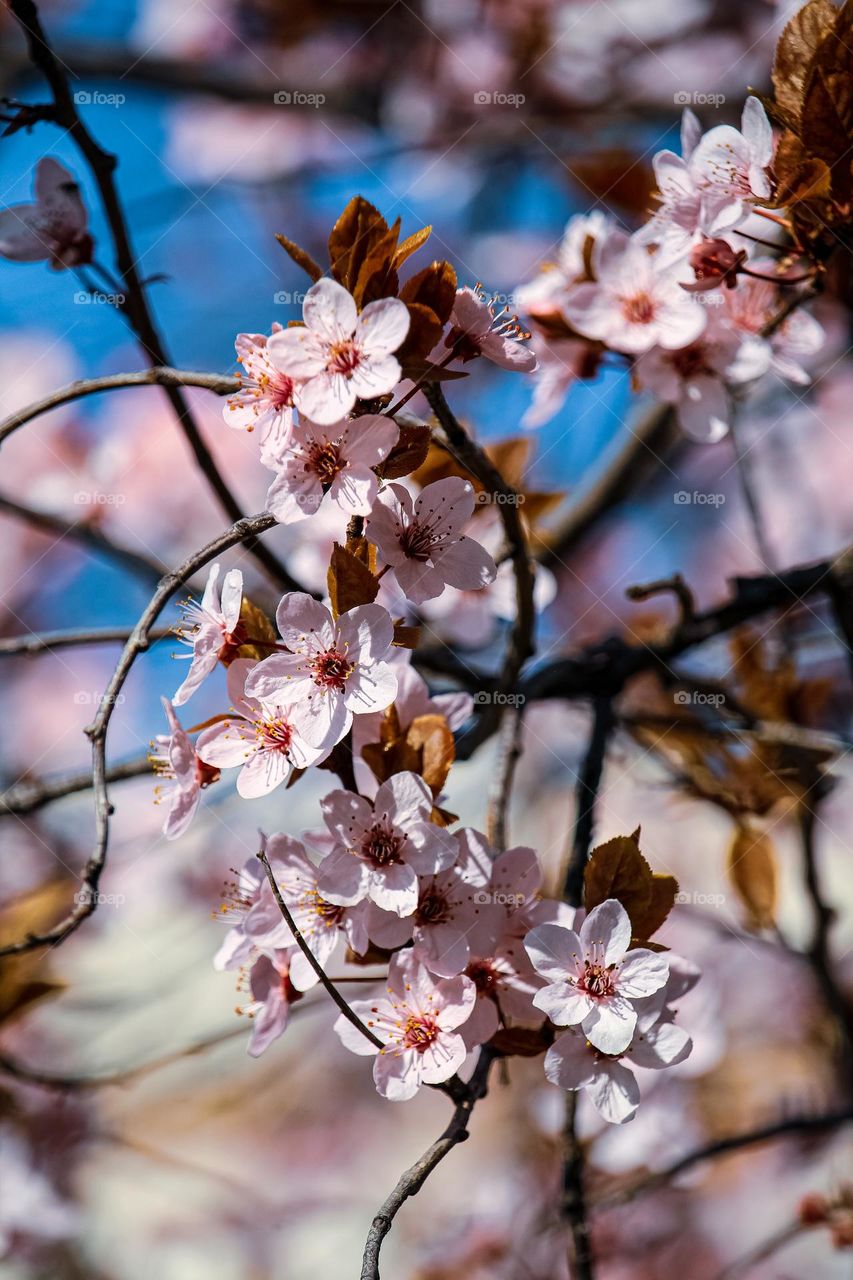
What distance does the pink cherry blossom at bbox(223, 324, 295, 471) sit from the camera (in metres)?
0.55

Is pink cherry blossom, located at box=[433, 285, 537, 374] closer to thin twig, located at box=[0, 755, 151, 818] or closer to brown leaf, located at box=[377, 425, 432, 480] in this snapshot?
brown leaf, located at box=[377, 425, 432, 480]

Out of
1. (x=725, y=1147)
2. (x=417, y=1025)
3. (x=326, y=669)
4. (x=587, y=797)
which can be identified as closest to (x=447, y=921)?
(x=417, y=1025)

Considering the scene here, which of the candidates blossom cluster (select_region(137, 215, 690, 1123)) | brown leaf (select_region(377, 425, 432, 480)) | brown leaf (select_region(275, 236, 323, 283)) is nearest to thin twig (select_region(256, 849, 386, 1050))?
blossom cluster (select_region(137, 215, 690, 1123))

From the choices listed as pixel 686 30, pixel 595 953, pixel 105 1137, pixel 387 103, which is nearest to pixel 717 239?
pixel 595 953

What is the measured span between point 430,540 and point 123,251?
389mm

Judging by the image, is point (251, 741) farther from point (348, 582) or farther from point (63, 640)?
point (63, 640)

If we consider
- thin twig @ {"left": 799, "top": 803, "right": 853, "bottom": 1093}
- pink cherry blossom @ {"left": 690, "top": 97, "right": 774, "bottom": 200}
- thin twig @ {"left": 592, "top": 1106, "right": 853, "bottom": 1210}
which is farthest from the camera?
thin twig @ {"left": 799, "top": 803, "right": 853, "bottom": 1093}

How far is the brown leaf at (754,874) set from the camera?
114cm

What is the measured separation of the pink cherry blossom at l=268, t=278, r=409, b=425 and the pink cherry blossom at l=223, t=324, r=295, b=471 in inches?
0.9

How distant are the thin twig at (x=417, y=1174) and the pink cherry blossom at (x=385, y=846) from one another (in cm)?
11

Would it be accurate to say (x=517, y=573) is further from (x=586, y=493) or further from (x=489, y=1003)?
(x=586, y=493)

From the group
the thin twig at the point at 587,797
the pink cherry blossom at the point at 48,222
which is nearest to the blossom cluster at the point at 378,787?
the thin twig at the point at 587,797

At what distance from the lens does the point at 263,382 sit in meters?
0.56

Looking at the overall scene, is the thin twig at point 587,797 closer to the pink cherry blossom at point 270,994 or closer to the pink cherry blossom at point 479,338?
the pink cherry blossom at point 270,994
